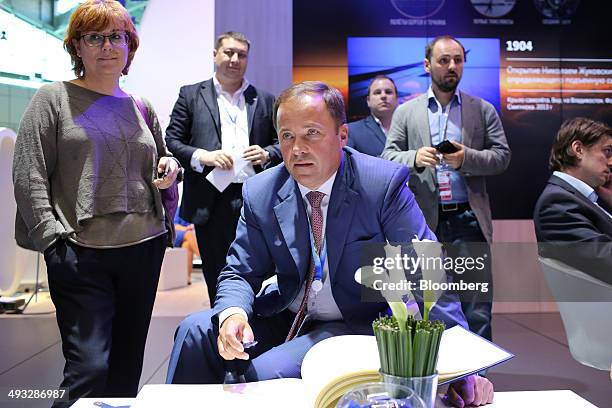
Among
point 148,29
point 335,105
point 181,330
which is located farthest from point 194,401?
point 148,29

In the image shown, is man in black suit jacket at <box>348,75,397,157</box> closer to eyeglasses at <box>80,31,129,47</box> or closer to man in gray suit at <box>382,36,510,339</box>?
man in gray suit at <box>382,36,510,339</box>

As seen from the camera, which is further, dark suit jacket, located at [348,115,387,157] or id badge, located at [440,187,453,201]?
dark suit jacket, located at [348,115,387,157]

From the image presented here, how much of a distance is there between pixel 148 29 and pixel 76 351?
105 inches

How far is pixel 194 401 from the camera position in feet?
3.79

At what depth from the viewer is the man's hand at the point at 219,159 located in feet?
9.95

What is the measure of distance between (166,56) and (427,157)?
6.49 feet

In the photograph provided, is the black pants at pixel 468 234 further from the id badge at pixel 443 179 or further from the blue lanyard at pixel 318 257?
the blue lanyard at pixel 318 257

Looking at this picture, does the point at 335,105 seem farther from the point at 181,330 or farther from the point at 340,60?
the point at 340,60

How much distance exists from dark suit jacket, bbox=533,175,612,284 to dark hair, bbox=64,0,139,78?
1.90 meters

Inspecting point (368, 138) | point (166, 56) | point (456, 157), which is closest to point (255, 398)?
point (456, 157)

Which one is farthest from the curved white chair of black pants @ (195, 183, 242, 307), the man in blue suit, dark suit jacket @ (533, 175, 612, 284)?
black pants @ (195, 183, 242, 307)

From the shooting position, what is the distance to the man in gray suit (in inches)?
124

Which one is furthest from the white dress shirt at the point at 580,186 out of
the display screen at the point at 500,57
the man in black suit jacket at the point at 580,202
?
the display screen at the point at 500,57

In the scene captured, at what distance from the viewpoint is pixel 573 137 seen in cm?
293
